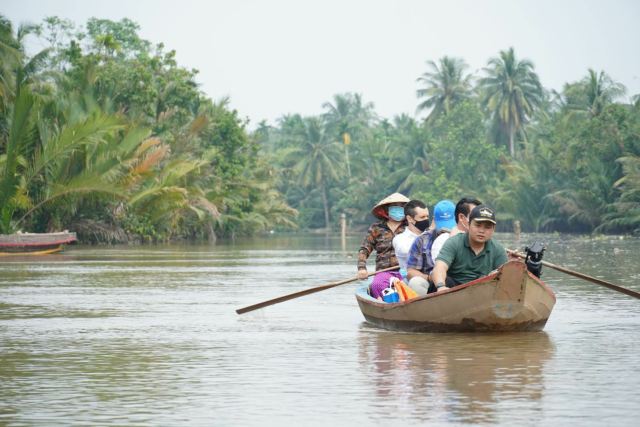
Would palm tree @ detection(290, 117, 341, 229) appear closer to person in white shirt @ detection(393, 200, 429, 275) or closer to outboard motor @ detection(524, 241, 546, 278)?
person in white shirt @ detection(393, 200, 429, 275)

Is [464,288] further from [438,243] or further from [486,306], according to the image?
[438,243]

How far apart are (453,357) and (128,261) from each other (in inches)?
818

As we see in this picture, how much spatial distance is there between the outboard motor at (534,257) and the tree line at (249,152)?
24.6 m

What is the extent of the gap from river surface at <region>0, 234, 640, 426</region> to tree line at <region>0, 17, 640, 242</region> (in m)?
18.6

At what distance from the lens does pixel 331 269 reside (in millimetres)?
26375

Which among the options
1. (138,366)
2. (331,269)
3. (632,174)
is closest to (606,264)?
(331,269)

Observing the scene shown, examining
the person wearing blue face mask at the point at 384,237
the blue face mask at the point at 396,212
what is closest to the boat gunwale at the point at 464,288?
the person wearing blue face mask at the point at 384,237

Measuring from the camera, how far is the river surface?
7.65 meters

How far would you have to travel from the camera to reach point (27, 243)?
34.1 meters

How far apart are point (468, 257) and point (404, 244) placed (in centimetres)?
119

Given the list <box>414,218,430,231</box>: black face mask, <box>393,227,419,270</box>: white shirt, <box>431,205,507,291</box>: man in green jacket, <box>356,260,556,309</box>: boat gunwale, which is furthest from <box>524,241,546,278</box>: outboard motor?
<box>393,227,419,270</box>: white shirt

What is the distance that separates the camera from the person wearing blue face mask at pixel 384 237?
13555mm

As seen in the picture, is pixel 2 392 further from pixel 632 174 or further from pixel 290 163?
pixel 290 163

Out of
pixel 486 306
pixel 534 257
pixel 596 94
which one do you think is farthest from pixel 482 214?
pixel 596 94
